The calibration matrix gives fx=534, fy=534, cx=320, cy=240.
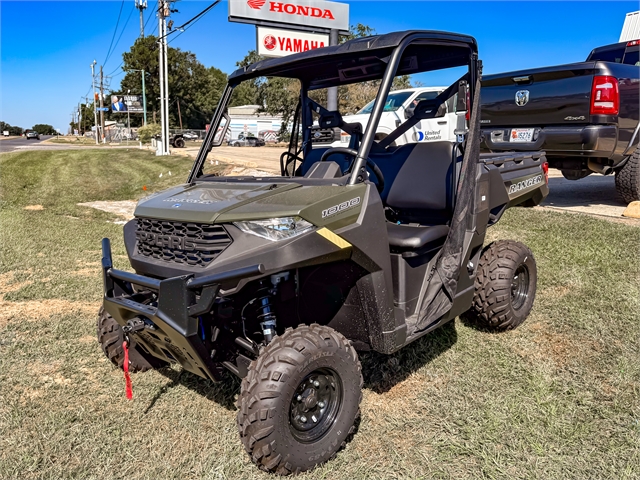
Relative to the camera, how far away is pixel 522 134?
7625mm

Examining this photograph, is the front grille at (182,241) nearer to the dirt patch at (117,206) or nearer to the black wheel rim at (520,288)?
the black wheel rim at (520,288)

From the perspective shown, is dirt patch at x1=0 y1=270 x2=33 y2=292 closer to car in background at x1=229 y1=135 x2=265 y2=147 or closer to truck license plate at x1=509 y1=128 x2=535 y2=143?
truck license plate at x1=509 y1=128 x2=535 y2=143

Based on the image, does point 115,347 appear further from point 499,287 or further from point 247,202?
point 499,287

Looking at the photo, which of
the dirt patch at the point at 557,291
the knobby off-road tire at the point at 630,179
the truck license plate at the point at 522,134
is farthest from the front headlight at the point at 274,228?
the knobby off-road tire at the point at 630,179

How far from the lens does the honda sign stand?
12.0 meters

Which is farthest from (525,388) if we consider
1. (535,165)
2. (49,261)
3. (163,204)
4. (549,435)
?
(49,261)

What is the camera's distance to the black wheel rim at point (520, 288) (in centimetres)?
438

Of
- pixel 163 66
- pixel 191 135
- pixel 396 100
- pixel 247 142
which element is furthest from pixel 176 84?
pixel 396 100

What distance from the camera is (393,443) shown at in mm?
2916

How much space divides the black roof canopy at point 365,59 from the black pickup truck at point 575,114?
356 cm

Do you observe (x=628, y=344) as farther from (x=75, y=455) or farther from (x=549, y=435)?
(x=75, y=455)

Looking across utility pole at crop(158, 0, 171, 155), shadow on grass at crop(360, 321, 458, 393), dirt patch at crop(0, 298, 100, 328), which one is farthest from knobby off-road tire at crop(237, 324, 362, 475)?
utility pole at crop(158, 0, 171, 155)

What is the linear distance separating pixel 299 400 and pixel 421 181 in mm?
1909

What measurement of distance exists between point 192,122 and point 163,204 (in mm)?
71985
